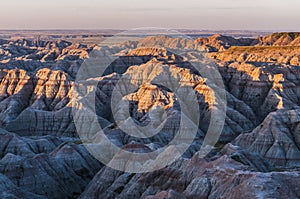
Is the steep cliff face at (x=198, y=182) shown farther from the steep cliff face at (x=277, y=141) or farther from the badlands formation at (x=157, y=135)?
the steep cliff face at (x=277, y=141)

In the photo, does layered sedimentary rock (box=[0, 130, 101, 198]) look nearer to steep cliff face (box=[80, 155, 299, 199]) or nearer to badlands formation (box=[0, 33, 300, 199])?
badlands formation (box=[0, 33, 300, 199])

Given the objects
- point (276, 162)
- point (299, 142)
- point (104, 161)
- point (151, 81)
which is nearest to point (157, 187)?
point (104, 161)

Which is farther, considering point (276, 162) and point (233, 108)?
point (233, 108)

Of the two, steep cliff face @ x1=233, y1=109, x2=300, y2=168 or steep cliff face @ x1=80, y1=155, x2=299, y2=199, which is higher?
steep cliff face @ x1=80, y1=155, x2=299, y2=199

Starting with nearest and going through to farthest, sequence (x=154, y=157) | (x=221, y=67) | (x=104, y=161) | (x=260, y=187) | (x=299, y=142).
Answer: (x=260, y=187) < (x=154, y=157) < (x=104, y=161) < (x=299, y=142) < (x=221, y=67)

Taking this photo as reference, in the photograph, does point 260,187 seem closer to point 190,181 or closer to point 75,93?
point 190,181

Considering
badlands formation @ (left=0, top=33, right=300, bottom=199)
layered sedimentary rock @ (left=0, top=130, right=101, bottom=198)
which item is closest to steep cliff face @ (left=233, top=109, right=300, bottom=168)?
badlands formation @ (left=0, top=33, right=300, bottom=199)

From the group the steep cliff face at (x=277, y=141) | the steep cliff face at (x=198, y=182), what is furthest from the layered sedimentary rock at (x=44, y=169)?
the steep cliff face at (x=277, y=141)

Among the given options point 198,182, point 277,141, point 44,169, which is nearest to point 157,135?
point 277,141
